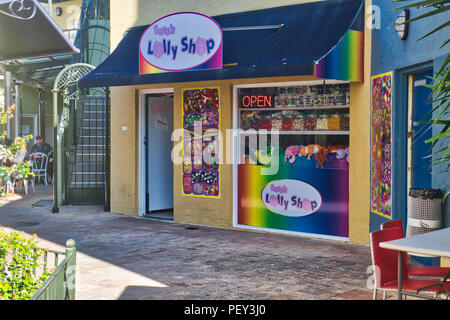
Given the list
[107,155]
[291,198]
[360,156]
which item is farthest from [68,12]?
[360,156]

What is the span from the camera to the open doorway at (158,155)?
11070 mm

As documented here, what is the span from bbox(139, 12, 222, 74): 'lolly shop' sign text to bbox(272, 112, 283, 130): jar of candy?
1.22 meters

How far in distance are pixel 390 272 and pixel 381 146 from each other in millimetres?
3610

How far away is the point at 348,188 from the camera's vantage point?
27.8 feet

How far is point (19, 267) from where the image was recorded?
159 inches

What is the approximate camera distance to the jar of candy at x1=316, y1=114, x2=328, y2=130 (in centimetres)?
862

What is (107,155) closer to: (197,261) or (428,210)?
(197,261)

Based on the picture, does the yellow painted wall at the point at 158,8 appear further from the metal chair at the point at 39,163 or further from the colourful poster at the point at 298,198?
the metal chair at the point at 39,163

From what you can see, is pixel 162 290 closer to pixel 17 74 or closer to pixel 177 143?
pixel 177 143

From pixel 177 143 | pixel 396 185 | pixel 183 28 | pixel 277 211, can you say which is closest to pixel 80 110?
pixel 177 143

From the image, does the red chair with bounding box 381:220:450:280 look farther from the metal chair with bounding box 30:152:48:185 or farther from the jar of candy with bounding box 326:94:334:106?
the metal chair with bounding box 30:152:48:185

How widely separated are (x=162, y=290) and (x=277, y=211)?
145 inches

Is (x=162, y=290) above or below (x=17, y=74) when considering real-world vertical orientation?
below

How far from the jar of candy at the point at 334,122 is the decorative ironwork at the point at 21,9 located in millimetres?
4766
